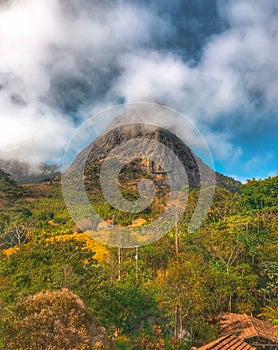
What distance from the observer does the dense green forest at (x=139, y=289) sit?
249 inches

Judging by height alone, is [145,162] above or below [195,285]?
above

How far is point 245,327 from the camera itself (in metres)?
15.5

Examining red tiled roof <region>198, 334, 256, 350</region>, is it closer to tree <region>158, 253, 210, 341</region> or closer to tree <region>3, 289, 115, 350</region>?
tree <region>158, 253, 210, 341</region>

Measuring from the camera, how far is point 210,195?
3444 centimetres

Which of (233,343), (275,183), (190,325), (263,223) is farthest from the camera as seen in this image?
(275,183)

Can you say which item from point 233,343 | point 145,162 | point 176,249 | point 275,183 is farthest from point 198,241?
point 145,162

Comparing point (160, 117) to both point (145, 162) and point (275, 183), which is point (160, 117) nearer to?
point (275, 183)

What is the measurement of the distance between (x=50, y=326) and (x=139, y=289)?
1022 centimetres

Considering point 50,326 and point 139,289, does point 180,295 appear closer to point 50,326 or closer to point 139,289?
point 139,289

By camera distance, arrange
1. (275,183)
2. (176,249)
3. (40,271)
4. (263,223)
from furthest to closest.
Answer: (275,183) < (263,223) < (176,249) < (40,271)

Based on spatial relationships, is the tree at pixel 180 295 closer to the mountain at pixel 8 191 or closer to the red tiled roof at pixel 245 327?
the red tiled roof at pixel 245 327

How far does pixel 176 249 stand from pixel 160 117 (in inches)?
522

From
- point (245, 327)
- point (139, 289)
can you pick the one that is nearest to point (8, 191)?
point (139, 289)

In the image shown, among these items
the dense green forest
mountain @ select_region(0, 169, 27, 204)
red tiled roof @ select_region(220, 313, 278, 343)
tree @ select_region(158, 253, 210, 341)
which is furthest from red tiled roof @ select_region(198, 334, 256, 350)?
mountain @ select_region(0, 169, 27, 204)
